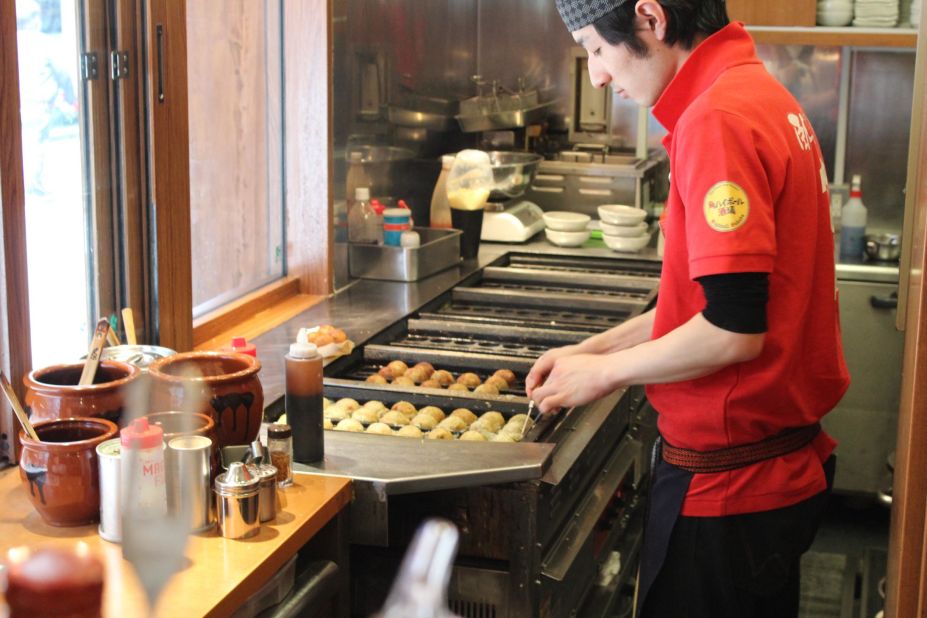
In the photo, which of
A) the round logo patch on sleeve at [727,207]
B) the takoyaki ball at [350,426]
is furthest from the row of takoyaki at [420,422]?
the round logo patch on sleeve at [727,207]

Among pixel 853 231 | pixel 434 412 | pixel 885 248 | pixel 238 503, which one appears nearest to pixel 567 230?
pixel 853 231

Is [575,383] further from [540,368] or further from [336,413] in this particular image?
[336,413]

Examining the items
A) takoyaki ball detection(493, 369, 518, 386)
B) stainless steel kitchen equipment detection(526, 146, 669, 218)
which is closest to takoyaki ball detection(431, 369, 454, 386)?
takoyaki ball detection(493, 369, 518, 386)

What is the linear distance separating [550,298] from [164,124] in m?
1.37

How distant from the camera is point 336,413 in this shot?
2.46 metres

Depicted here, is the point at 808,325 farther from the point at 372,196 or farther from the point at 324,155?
the point at 372,196

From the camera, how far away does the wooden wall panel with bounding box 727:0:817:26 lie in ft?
13.9

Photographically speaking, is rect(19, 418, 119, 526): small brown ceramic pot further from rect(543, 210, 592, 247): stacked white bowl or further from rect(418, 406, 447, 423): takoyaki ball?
rect(543, 210, 592, 247): stacked white bowl

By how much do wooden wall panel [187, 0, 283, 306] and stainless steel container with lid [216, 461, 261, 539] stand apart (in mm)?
1272

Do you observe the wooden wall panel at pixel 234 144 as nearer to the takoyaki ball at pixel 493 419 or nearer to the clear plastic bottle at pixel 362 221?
the clear plastic bottle at pixel 362 221

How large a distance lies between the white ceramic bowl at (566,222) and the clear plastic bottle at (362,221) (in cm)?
79

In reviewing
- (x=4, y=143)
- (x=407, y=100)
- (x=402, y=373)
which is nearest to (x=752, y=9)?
(x=407, y=100)

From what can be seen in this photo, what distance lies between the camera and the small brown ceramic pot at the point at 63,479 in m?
1.75

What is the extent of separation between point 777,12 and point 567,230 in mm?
1092
